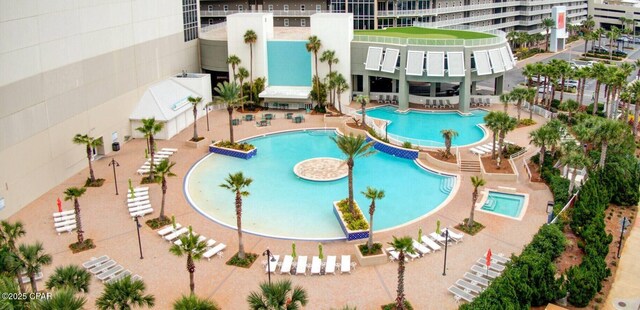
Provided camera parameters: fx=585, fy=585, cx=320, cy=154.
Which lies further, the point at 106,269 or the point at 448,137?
the point at 448,137

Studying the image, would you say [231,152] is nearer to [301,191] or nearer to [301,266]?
[301,191]

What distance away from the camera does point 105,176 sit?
44.0m

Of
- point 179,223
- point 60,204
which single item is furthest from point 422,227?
point 60,204

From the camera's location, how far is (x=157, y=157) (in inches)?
1876

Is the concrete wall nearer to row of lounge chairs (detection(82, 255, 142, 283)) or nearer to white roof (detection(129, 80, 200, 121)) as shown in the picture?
white roof (detection(129, 80, 200, 121))

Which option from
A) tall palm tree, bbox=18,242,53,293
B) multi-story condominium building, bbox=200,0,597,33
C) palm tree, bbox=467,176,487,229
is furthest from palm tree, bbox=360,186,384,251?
multi-story condominium building, bbox=200,0,597,33

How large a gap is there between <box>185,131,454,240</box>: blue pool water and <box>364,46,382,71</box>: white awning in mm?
12342

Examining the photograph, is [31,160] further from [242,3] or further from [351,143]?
[242,3]

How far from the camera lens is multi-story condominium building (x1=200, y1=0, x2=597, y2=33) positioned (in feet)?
269

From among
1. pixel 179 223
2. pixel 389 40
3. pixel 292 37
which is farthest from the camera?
pixel 292 37

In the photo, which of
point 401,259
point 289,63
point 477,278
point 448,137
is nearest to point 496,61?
point 448,137

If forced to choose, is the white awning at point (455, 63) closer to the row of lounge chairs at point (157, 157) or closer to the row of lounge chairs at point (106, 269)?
the row of lounge chairs at point (157, 157)

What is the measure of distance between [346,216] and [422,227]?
4.67m

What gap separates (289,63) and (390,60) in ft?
36.1
